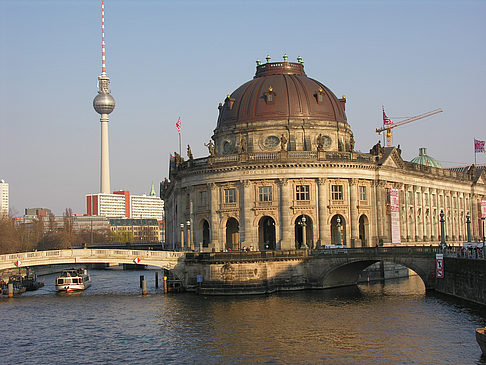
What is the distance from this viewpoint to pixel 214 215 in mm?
97500

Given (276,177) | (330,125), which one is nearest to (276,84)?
(330,125)

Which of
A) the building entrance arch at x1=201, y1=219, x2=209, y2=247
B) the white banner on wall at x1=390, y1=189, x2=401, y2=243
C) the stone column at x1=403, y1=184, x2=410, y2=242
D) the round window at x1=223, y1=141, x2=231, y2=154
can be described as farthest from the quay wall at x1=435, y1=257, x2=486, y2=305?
the round window at x1=223, y1=141, x2=231, y2=154

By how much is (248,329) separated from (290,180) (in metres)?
38.9

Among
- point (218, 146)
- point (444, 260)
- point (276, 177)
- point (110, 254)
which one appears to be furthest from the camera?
point (218, 146)

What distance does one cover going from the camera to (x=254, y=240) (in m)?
94.8

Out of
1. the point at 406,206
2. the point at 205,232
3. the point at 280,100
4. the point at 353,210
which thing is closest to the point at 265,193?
the point at 353,210

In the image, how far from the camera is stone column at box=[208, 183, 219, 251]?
97125 millimetres

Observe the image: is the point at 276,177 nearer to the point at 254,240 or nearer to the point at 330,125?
the point at 254,240

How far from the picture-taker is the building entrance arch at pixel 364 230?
100688 mm

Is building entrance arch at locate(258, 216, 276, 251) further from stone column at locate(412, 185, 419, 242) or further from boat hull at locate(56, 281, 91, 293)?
stone column at locate(412, 185, 419, 242)

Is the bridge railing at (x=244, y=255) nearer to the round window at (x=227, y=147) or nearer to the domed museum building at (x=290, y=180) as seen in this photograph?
the domed museum building at (x=290, y=180)

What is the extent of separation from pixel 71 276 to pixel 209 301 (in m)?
31.0

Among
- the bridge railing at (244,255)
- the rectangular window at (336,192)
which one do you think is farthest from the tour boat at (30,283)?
the rectangular window at (336,192)

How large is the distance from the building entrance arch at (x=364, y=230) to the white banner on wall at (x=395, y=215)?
451cm
